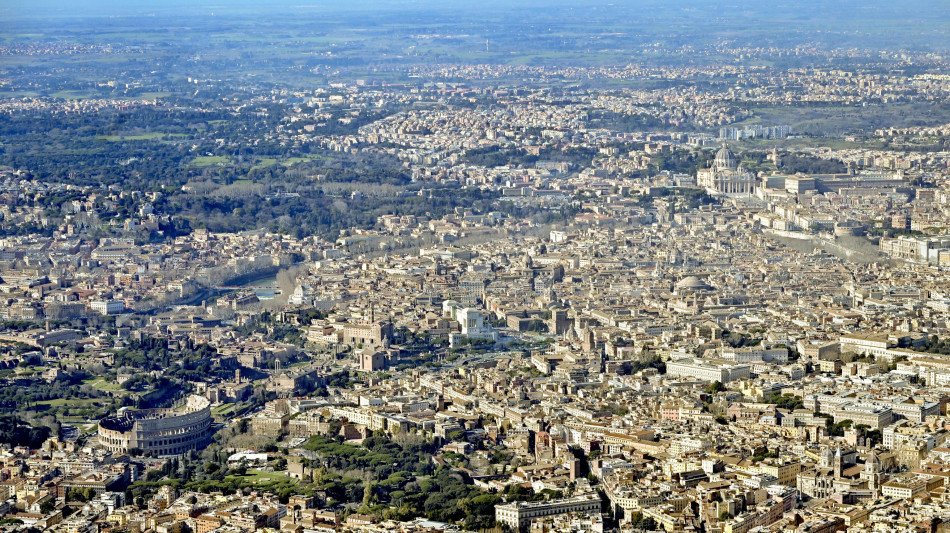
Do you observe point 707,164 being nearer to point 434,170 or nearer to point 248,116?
point 434,170

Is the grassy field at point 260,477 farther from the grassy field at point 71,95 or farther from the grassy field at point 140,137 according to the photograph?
the grassy field at point 71,95

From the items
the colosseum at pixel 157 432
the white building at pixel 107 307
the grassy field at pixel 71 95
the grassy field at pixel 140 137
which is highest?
the colosseum at pixel 157 432

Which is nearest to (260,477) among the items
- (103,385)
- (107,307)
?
(103,385)

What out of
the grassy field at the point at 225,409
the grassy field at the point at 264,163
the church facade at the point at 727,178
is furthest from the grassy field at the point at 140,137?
the grassy field at the point at 225,409

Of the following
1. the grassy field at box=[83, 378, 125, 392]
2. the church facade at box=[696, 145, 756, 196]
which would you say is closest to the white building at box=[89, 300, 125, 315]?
the grassy field at box=[83, 378, 125, 392]

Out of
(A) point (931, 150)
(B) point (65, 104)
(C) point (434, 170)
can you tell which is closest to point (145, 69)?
(B) point (65, 104)
